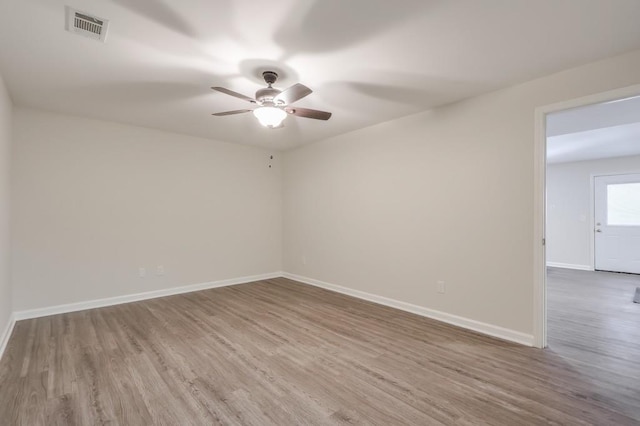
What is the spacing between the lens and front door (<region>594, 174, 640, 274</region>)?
6.35 m

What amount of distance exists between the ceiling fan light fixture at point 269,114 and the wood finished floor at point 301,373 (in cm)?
206

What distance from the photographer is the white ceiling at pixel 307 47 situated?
6.13 ft

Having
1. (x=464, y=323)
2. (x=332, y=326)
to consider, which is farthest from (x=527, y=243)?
(x=332, y=326)

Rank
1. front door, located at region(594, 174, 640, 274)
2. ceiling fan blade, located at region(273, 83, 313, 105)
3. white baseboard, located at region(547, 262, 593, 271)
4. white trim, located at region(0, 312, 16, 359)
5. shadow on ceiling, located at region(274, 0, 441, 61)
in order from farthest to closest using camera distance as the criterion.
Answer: white baseboard, located at region(547, 262, 593, 271)
front door, located at region(594, 174, 640, 274)
white trim, located at region(0, 312, 16, 359)
ceiling fan blade, located at region(273, 83, 313, 105)
shadow on ceiling, located at region(274, 0, 441, 61)

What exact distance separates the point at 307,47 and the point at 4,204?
11.0ft

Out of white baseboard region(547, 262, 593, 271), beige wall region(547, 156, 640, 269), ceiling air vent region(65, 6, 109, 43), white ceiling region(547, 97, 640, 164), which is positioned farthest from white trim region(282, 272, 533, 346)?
beige wall region(547, 156, 640, 269)

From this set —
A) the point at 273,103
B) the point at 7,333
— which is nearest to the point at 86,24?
the point at 273,103

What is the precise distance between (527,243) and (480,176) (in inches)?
31.3

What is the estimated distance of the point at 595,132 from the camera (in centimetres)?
466

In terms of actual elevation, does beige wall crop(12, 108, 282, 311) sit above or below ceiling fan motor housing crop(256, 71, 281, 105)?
below

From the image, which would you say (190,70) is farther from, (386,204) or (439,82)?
(386,204)

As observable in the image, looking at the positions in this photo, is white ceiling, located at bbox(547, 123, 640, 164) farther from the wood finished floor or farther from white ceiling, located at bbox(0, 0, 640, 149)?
→ white ceiling, located at bbox(0, 0, 640, 149)

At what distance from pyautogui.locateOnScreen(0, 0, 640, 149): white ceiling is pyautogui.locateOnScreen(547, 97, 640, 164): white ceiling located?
826 millimetres

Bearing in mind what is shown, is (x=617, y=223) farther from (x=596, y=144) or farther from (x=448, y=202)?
(x=448, y=202)
